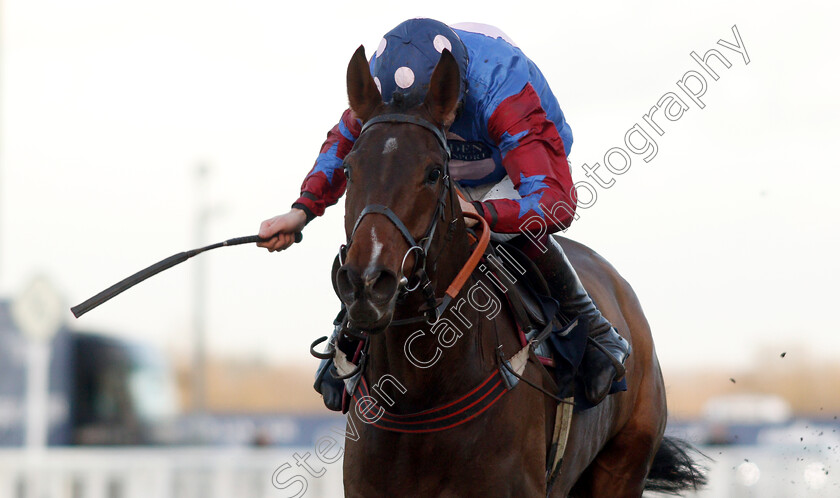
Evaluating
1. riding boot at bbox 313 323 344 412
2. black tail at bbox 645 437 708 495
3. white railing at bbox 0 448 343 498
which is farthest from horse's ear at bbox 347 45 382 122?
white railing at bbox 0 448 343 498

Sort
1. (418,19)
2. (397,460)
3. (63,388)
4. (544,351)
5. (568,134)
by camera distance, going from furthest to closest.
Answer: (63,388)
(568,134)
(544,351)
(418,19)
(397,460)

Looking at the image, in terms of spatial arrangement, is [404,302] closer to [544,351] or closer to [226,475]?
[544,351]

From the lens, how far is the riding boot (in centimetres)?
394

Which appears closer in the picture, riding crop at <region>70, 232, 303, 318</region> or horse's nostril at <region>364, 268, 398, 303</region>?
horse's nostril at <region>364, 268, 398, 303</region>

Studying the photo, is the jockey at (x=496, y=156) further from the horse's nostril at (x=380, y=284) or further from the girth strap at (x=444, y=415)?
the horse's nostril at (x=380, y=284)

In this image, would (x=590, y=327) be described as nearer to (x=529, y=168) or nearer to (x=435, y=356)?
(x=529, y=168)

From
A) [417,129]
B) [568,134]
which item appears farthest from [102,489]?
[417,129]

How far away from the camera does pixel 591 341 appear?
4168 mm

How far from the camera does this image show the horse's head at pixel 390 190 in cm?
284

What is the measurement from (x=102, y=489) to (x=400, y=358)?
23.8ft

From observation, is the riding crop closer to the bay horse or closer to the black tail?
the bay horse

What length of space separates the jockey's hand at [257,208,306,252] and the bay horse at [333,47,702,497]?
0.53m

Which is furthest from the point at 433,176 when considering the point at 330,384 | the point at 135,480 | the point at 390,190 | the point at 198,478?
the point at 198,478

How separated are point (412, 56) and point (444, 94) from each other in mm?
236
